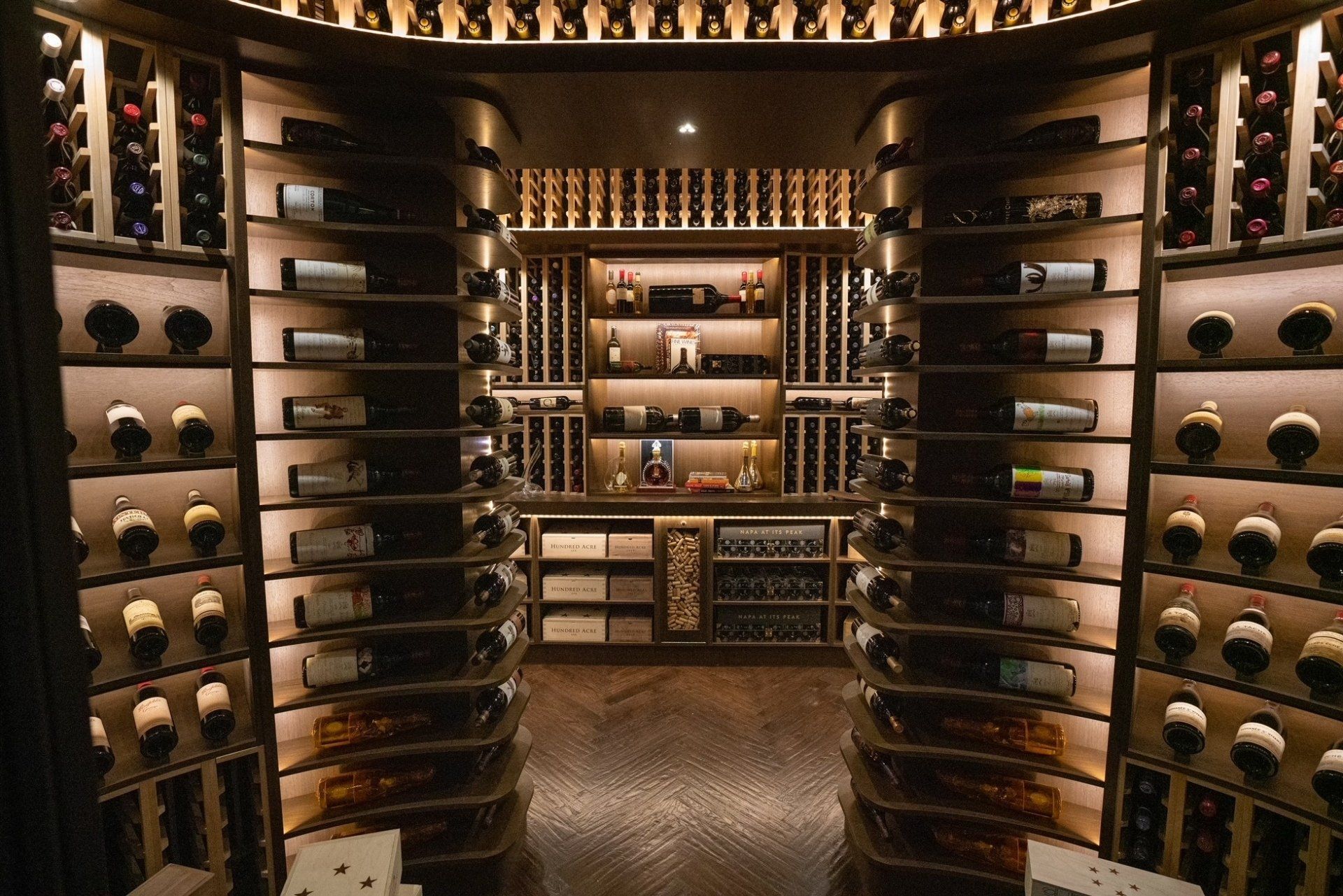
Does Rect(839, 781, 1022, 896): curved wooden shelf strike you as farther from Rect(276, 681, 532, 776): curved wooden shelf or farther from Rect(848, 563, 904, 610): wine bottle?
Rect(276, 681, 532, 776): curved wooden shelf

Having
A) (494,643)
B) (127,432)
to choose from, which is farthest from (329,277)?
(494,643)

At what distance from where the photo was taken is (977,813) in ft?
7.05

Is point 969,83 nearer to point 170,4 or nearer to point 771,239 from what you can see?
point 771,239

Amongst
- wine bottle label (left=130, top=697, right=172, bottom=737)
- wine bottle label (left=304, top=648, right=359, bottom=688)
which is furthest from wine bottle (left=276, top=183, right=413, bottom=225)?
wine bottle label (left=130, top=697, right=172, bottom=737)

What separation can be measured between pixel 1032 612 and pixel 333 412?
105 inches

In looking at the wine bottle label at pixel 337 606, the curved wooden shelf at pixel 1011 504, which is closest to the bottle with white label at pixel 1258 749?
the curved wooden shelf at pixel 1011 504

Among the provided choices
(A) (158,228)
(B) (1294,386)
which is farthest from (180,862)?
(B) (1294,386)

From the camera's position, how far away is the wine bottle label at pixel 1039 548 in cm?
210

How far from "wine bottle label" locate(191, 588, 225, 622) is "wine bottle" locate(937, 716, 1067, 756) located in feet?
8.91

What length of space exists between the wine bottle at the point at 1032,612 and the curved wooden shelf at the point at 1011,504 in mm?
327

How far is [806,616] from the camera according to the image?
176 inches

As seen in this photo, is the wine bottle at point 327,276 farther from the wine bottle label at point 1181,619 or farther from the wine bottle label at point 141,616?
the wine bottle label at point 1181,619

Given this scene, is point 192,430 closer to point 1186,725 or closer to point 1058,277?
point 1058,277

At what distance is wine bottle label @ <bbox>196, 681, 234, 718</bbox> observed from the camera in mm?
1981
